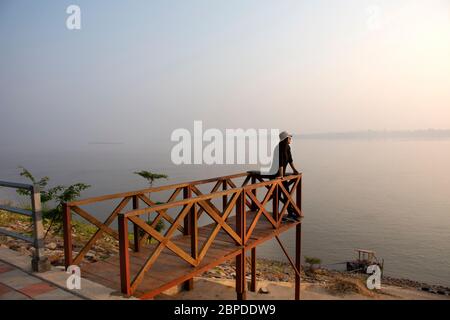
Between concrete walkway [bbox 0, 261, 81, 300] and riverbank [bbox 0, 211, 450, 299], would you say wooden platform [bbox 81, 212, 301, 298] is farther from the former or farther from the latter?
riverbank [bbox 0, 211, 450, 299]

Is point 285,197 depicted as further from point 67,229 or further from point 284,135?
point 67,229

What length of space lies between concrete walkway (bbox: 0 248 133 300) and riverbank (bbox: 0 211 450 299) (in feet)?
5.65

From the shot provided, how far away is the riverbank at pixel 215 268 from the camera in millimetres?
8841

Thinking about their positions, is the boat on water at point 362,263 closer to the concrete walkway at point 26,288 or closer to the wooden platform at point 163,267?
the wooden platform at point 163,267

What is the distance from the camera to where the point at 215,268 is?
13422mm

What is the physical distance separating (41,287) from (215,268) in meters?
10.2

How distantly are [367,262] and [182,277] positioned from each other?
1918cm

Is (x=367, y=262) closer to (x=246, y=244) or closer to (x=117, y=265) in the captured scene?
(x=246, y=244)

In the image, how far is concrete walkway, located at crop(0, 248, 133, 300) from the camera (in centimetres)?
369

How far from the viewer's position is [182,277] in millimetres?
4566

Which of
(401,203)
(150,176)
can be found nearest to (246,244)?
(150,176)

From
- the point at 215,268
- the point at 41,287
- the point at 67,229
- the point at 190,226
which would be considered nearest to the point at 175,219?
the point at 190,226

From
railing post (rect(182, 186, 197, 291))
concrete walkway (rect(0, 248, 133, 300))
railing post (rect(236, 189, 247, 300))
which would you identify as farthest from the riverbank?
railing post (rect(236, 189, 247, 300))

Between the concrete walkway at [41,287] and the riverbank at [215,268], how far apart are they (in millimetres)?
1721
